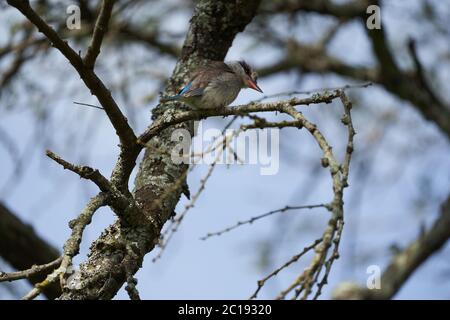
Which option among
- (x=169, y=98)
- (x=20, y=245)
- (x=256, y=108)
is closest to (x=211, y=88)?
(x=169, y=98)

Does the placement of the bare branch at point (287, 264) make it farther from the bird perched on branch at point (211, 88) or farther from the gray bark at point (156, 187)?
the bird perched on branch at point (211, 88)

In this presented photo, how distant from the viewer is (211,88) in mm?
3889

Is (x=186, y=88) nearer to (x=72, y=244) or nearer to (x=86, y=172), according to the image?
(x=86, y=172)

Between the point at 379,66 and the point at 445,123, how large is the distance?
2.67 feet

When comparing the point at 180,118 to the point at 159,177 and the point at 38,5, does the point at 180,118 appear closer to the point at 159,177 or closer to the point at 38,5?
the point at 159,177

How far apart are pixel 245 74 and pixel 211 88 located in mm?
703

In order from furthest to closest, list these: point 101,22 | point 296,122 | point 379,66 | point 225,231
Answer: point 379,66 → point 225,231 → point 101,22 → point 296,122

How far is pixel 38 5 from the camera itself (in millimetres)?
5910

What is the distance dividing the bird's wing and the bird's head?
261 mm

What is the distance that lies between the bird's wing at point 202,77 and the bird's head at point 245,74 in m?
0.26

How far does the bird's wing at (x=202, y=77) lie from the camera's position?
3875mm

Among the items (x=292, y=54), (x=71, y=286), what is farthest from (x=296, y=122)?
(x=292, y=54)

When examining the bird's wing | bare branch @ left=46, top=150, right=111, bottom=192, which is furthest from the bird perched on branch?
bare branch @ left=46, top=150, right=111, bottom=192
